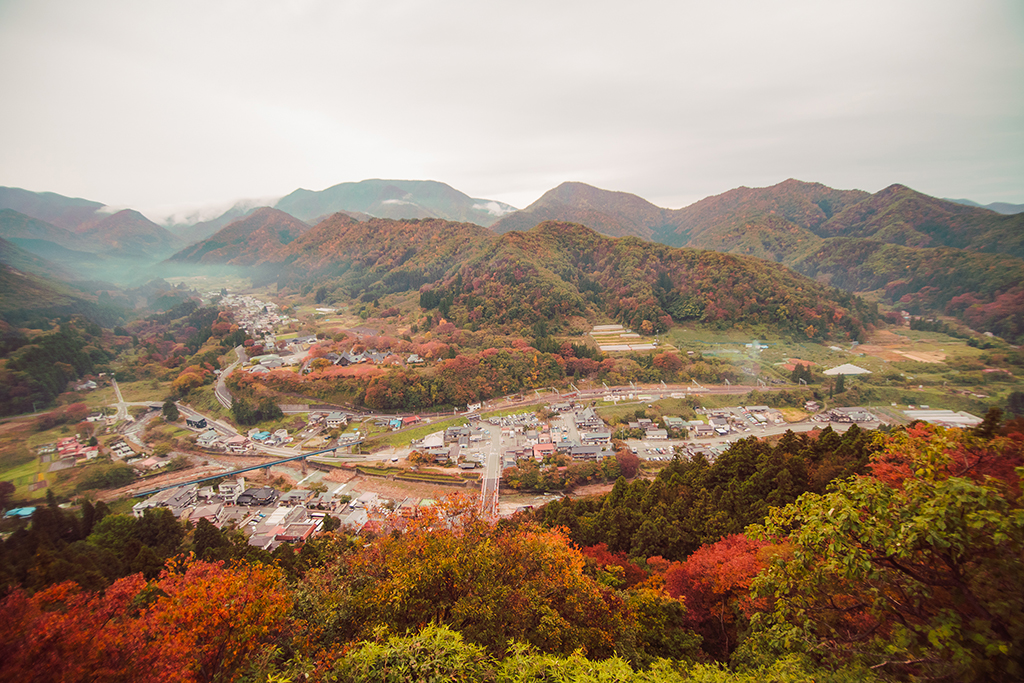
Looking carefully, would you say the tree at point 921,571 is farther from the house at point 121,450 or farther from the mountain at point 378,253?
the mountain at point 378,253

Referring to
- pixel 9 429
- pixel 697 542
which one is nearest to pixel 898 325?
pixel 697 542

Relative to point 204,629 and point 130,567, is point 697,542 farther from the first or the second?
point 130,567

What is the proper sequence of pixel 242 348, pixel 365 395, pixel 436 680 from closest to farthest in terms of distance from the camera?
pixel 436 680, pixel 365 395, pixel 242 348

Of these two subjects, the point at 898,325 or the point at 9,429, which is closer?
the point at 9,429

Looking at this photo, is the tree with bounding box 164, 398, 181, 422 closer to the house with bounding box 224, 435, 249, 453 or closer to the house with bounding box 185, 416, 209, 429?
the house with bounding box 185, 416, 209, 429

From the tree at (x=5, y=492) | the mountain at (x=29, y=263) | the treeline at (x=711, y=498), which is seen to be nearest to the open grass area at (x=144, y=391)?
the tree at (x=5, y=492)

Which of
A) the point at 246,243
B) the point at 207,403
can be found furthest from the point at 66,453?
the point at 246,243

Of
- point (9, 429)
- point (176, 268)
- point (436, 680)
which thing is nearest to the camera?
point (436, 680)
